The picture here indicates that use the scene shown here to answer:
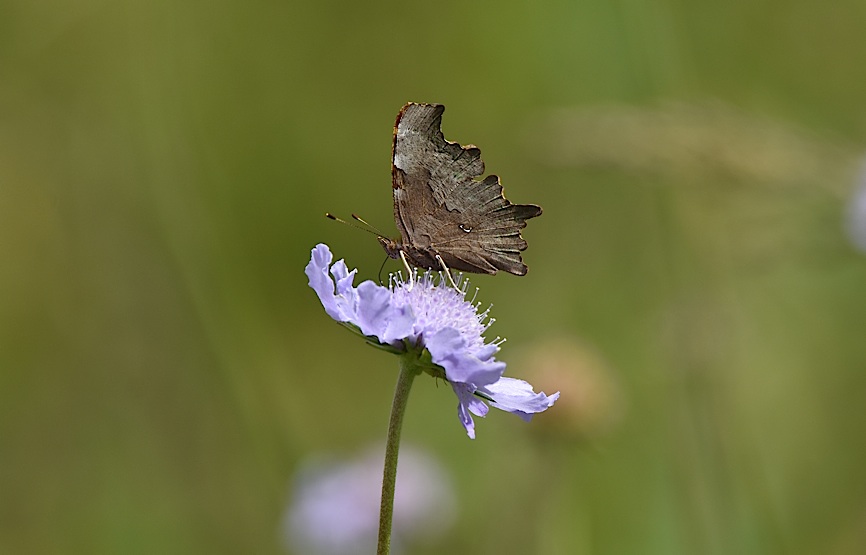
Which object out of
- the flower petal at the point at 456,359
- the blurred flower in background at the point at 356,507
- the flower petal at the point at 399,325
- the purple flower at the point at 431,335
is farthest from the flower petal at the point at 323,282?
the blurred flower in background at the point at 356,507

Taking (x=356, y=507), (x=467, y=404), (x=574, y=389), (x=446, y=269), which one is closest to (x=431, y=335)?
(x=467, y=404)

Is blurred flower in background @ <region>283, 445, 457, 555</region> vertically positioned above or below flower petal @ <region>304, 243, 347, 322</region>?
above

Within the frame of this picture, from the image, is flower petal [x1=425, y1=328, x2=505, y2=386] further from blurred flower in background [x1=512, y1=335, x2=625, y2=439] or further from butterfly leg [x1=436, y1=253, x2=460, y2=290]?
blurred flower in background [x1=512, y1=335, x2=625, y2=439]

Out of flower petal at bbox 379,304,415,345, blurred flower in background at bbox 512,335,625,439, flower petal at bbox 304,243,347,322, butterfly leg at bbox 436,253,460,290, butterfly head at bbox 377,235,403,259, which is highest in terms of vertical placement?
blurred flower in background at bbox 512,335,625,439

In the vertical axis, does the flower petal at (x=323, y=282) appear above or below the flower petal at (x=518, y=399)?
above

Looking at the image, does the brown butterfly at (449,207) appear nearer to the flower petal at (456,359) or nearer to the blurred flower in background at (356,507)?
the flower petal at (456,359)

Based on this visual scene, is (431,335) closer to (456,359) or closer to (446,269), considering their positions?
(456,359)

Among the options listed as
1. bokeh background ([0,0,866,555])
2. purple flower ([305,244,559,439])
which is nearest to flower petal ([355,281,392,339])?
purple flower ([305,244,559,439])
